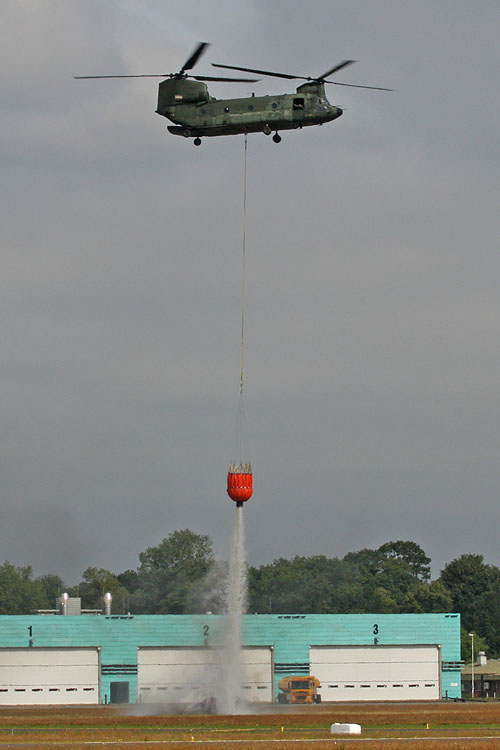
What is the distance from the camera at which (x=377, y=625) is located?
11781cm

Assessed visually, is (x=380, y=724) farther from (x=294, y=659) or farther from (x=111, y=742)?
(x=294, y=659)

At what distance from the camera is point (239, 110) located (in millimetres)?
67375

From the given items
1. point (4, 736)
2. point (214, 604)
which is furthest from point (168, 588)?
point (4, 736)

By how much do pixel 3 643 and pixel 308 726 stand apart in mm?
47570

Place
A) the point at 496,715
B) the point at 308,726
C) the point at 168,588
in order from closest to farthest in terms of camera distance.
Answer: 1. the point at 308,726
2. the point at 496,715
3. the point at 168,588

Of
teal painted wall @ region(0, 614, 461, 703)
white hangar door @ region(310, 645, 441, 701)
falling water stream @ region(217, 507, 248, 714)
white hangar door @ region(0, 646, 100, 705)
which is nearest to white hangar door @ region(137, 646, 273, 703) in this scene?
teal painted wall @ region(0, 614, 461, 703)

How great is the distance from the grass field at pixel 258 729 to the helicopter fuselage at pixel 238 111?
30786 millimetres

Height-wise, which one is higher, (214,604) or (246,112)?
(246,112)

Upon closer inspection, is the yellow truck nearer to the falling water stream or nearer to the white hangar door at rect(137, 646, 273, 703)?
the white hangar door at rect(137, 646, 273, 703)

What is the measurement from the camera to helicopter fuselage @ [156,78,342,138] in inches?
2638

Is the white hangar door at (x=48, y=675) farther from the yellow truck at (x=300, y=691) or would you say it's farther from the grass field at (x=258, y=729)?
the grass field at (x=258, y=729)

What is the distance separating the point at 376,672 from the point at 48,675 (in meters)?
29.4

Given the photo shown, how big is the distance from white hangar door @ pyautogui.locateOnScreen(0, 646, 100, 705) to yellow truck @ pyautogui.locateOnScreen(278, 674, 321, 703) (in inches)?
645

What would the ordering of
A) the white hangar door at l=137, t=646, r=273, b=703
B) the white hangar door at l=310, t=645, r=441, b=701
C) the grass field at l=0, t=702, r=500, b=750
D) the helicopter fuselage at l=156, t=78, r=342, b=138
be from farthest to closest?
the white hangar door at l=310, t=645, r=441, b=701, the white hangar door at l=137, t=646, r=273, b=703, the helicopter fuselage at l=156, t=78, r=342, b=138, the grass field at l=0, t=702, r=500, b=750
